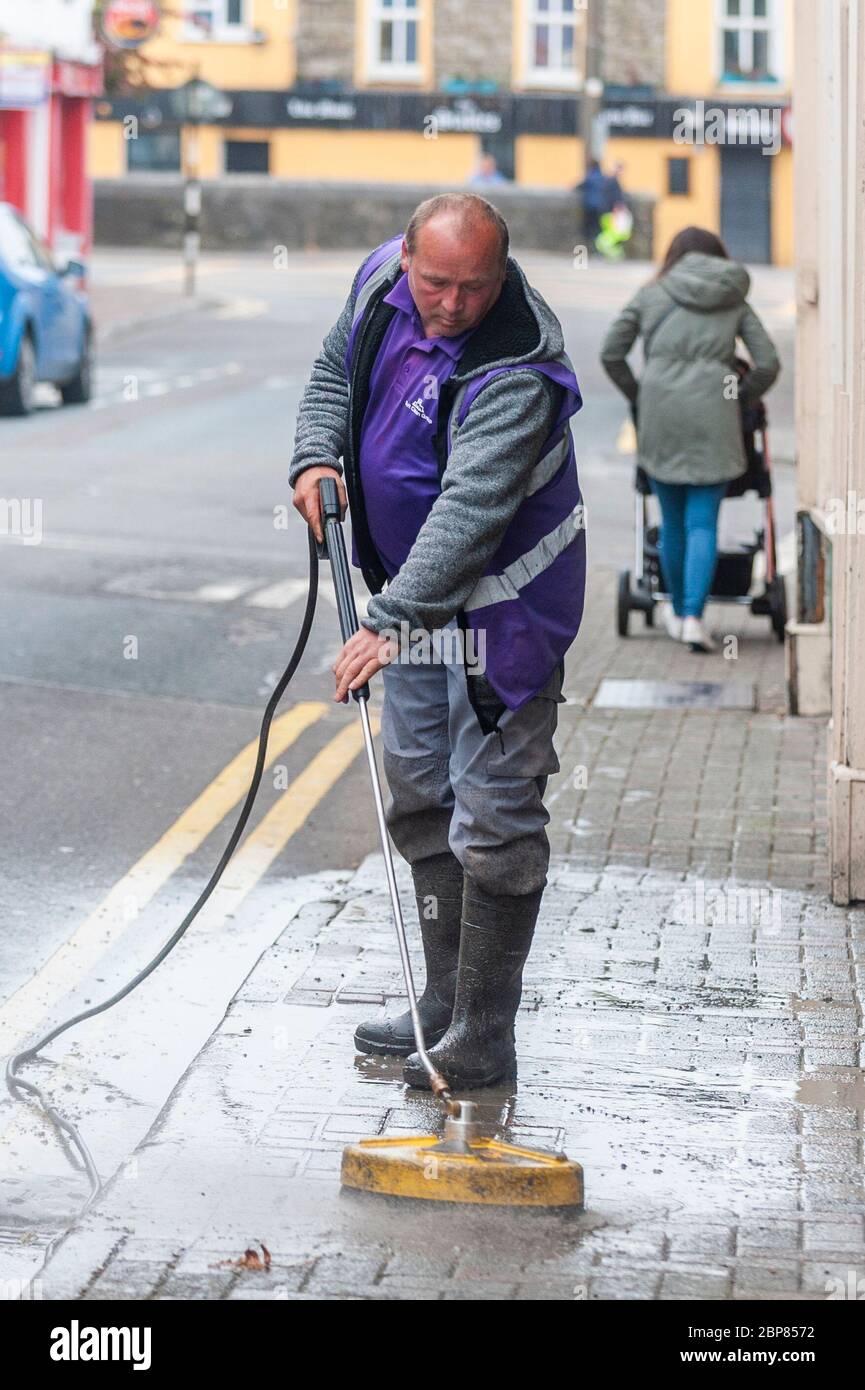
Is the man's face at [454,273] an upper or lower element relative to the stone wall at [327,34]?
lower

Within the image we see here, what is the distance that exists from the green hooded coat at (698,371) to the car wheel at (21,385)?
10.5m

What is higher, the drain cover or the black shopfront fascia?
the black shopfront fascia

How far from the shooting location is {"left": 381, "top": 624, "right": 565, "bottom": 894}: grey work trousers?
4.84 m

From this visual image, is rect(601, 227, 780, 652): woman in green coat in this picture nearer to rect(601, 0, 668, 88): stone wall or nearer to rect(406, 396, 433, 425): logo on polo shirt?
rect(406, 396, 433, 425): logo on polo shirt

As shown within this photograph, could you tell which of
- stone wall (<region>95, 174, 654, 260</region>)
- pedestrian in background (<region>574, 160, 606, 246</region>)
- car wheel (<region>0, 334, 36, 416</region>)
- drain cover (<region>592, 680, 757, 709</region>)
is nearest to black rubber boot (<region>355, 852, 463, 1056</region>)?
drain cover (<region>592, 680, 757, 709</region>)

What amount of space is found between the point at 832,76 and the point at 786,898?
3.21 m

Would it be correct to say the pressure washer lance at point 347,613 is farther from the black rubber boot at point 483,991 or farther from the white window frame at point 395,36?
the white window frame at point 395,36

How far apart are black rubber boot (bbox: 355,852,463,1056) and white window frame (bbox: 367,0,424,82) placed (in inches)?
1961

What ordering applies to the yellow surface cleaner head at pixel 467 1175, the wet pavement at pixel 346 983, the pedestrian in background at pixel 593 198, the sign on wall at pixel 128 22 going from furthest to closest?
1. the pedestrian in background at pixel 593 198
2. the sign on wall at pixel 128 22
3. the yellow surface cleaner head at pixel 467 1175
4. the wet pavement at pixel 346 983

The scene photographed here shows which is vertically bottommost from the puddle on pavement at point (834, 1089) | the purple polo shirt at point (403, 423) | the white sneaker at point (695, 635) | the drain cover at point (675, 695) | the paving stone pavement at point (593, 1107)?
the puddle on pavement at point (834, 1089)

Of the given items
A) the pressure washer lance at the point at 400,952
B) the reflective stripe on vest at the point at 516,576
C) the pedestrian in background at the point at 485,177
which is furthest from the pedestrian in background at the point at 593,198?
the reflective stripe on vest at the point at 516,576

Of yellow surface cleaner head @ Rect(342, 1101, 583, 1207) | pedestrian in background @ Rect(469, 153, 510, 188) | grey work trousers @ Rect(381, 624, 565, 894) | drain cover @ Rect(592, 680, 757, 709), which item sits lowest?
yellow surface cleaner head @ Rect(342, 1101, 583, 1207)

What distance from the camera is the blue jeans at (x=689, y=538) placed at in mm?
10438

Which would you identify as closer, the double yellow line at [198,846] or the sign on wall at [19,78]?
the double yellow line at [198,846]
